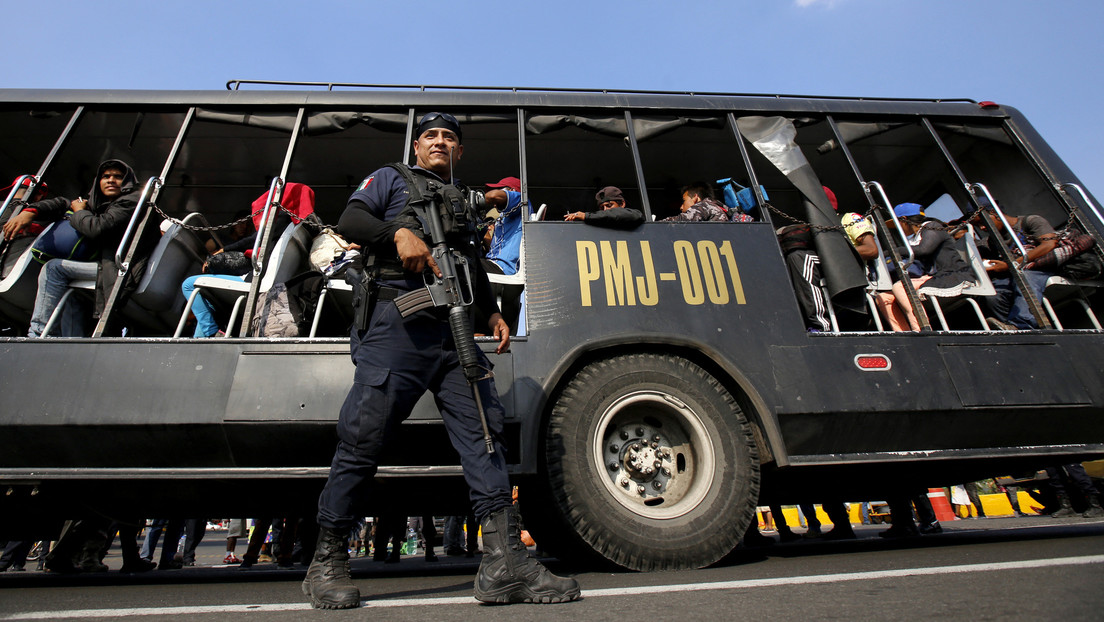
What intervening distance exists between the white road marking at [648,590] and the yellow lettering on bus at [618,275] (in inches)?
59.4

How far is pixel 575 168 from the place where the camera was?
5.59 meters

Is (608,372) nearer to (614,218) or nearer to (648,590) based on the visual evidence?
(614,218)

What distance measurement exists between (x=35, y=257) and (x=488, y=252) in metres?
2.76

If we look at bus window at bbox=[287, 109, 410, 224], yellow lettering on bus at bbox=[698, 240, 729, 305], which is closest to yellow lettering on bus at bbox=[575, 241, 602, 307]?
yellow lettering on bus at bbox=[698, 240, 729, 305]

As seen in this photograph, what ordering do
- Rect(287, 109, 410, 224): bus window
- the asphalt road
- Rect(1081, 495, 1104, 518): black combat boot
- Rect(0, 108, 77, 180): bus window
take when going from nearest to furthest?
the asphalt road
Rect(0, 108, 77, 180): bus window
Rect(287, 109, 410, 224): bus window
Rect(1081, 495, 1104, 518): black combat boot

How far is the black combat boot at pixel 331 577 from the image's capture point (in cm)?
193

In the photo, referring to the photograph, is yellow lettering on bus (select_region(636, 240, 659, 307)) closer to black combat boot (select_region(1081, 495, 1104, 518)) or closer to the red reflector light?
the red reflector light

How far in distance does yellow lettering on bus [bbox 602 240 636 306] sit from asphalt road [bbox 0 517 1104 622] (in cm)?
141

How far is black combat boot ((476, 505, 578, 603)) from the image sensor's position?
1920 millimetres

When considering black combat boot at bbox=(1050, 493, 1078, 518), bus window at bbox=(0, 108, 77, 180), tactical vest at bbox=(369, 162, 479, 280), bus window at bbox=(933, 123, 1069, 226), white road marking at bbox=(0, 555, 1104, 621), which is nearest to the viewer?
white road marking at bbox=(0, 555, 1104, 621)

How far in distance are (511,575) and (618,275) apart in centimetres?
178

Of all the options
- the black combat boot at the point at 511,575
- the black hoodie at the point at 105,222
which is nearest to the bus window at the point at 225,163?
the black hoodie at the point at 105,222

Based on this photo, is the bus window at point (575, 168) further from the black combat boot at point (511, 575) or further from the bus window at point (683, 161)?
the black combat boot at point (511, 575)

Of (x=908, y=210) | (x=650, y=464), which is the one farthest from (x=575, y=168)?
(x=650, y=464)
